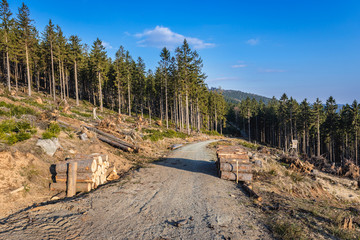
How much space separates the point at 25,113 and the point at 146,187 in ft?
38.1

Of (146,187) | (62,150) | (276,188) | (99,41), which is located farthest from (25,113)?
(99,41)

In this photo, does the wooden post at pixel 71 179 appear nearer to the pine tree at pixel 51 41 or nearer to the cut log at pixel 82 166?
the cut log at pixel 82 166

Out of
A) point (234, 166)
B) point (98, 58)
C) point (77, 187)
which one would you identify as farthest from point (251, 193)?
point (98, 58)

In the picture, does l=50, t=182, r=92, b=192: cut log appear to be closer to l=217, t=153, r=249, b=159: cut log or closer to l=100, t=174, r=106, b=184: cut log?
l=100, t=174, r=106, b=184: cut log

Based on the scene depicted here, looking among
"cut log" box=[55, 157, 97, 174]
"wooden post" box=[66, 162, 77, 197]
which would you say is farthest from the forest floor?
"cut log" box=[55, 157, 97, 174]

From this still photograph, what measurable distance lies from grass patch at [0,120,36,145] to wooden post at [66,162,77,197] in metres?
3.51

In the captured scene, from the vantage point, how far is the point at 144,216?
5.75 meters

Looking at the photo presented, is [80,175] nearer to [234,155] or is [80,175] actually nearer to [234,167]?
[234,167]

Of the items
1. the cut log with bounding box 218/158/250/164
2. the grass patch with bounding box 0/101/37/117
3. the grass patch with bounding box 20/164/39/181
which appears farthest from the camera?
the grass patch with bounding box 0/101/37/117

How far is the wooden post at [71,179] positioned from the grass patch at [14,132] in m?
3.51

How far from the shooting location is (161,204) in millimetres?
6680

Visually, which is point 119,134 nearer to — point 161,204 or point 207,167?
point 207,167

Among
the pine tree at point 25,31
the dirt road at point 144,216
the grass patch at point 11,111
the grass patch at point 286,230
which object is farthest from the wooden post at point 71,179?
the pine tree at point 25,31

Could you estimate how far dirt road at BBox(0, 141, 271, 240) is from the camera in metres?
4.74
